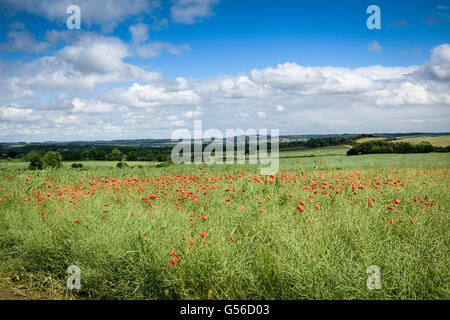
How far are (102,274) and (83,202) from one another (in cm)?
252

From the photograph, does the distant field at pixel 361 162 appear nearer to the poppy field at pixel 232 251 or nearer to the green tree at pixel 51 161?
the poppy field at pixel 232 251

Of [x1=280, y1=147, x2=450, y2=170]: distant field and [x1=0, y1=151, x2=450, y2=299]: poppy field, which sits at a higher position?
Answer: [x1=280, y1=147, x2=450, y2=170]: distant field

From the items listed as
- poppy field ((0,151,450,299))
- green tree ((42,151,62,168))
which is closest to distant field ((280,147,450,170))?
poppy field ((0,151,450,299))

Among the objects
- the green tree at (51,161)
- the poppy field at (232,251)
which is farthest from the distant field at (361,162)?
the green tree at (51,161)

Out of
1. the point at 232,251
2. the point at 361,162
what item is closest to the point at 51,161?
the point at 232,251

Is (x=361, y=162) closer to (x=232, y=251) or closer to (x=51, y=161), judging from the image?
(x=232, y=251)

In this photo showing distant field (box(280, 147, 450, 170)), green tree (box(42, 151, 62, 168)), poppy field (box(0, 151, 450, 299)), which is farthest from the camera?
green tree (box(42, 151, 62, 168))

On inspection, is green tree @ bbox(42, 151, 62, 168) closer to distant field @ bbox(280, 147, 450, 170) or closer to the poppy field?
the poppy field

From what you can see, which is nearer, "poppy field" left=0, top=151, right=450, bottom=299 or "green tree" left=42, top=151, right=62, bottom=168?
"poppy field" left=0, top=151, right=450, bottom=299

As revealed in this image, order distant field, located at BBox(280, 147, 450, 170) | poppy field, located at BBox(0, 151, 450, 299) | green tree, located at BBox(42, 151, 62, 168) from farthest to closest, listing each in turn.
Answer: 1. green tree, located at BBox(42, 151, 62, 168)
2. distant field, located at BBox(280, 147, 450, 170)
3. poppy field, located at BBox(0, 151, 450, 299)

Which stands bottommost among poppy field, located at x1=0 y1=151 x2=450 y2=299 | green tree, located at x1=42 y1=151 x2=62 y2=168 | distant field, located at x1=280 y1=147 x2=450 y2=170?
poppy field, located at x1=0 y1=151 x2=450 y2=299

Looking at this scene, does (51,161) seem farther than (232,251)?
Yes
